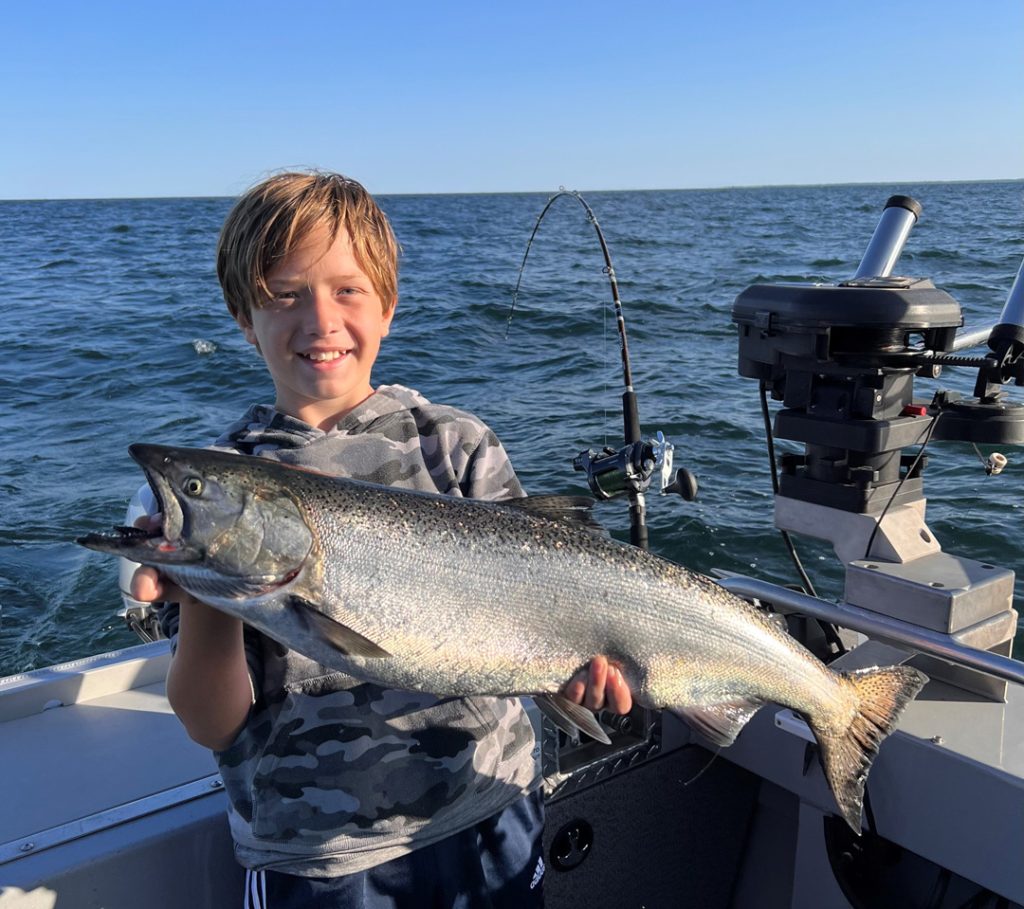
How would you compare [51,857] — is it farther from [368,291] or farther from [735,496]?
[735,496]

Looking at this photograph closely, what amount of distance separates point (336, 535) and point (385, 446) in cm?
53

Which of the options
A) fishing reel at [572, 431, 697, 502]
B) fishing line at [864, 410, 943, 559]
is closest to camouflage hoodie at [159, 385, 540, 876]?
fishing reel at [572, 431, 697, 502]

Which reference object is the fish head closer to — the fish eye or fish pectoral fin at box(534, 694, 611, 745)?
the fish eye

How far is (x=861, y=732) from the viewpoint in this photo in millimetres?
2510

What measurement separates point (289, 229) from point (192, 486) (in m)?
0.84

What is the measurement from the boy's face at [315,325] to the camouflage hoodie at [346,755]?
106 mm

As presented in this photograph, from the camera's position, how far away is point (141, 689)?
3529 mm

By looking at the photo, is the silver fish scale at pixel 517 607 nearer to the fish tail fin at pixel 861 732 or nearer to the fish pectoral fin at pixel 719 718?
the fish pectoral fin at pixel 719 718

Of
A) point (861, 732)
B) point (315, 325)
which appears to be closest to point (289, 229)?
point (315, 325)

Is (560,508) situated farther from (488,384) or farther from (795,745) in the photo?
(488,384)

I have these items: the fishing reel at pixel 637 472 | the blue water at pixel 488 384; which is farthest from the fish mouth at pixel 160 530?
the blue water at pixel 488 384

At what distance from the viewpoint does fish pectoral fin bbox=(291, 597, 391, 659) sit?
1964 mm

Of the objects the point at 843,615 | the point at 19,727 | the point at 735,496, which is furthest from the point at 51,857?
the point at 735,496

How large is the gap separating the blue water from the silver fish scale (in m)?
2.48
